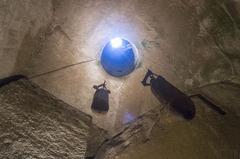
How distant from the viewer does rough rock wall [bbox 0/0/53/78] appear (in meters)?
2.49

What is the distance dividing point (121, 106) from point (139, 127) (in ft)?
1.07

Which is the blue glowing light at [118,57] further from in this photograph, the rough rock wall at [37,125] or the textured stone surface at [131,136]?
the rough rock wall at [37,125]

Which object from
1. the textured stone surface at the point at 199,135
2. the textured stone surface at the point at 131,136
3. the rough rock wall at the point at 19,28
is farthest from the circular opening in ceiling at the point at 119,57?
the rough rock wall at the point at 19,28

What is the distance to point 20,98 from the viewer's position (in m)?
2.84

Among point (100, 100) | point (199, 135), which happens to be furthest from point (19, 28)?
point (199, 135)

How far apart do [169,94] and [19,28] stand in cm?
188

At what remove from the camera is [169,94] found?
11.6ft

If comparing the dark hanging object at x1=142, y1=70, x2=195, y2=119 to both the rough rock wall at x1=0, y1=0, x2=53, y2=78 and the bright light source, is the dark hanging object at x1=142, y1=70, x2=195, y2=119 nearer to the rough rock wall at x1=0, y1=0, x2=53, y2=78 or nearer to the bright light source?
the bright light source

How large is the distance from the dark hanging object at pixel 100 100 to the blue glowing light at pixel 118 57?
310 mm

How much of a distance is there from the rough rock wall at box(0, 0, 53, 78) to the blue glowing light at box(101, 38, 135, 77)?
86cm

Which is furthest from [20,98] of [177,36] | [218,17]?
[218,17]

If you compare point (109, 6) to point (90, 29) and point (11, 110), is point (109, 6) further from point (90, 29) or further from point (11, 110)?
point (11, 110)

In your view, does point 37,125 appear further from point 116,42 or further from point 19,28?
point 116,42

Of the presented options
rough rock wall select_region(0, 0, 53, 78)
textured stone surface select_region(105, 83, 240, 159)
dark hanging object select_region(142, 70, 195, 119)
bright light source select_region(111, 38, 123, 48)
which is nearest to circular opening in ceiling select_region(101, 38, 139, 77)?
bright light source select_region(111, 38, 123, 48)
